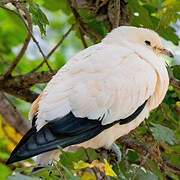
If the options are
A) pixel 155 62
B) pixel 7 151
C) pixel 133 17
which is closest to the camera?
pixel 155 62

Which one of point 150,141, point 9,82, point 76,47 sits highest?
point 9,82

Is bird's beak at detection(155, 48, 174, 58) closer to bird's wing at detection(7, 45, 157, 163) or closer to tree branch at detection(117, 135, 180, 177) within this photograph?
bird's wing at detection(7, 45, 157, 163)

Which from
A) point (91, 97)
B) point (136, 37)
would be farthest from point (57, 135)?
point (136, 37)

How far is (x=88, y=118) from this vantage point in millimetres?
2902

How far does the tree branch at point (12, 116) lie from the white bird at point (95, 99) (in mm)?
1296

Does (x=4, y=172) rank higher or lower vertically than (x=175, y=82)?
lower

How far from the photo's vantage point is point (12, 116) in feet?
15.0

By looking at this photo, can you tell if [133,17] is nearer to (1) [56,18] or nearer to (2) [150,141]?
(2) [150,141]

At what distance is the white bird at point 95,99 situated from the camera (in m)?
2.81

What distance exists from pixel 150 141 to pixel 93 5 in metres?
1.39

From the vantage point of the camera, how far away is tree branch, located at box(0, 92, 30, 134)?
4355mm

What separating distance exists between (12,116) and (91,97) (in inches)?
72.6

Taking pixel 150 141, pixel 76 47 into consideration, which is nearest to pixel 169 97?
pixel 150 141

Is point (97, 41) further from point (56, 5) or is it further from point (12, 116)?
point (12, 116)
